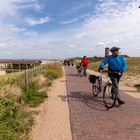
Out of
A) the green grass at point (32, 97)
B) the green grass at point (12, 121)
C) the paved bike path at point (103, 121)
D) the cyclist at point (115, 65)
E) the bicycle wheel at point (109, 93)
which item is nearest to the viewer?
the green grass at point (12, 121)

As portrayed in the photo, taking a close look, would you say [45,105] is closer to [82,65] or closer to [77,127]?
[77,127]

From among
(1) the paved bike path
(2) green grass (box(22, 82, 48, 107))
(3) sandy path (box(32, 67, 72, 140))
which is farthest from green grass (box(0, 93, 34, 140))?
(2) green grass (box(22, 82, 48, 107))

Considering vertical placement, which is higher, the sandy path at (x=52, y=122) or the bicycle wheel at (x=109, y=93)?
the bicycle wheel at (x=109, y=93)

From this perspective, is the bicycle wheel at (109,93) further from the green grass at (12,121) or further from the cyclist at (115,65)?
the green grass at (12,121)

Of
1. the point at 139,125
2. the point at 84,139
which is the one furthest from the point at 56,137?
the point at 139,125

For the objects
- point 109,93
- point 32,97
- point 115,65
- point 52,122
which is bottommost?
point 52,122

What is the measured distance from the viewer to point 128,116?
6930 millimetres

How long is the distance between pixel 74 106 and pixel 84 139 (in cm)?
326

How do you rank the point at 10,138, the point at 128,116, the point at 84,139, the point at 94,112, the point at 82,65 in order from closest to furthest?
the point at 10,138 < the point at 84,139 < the point at 128,116 < the point at 94,112 < the point at 82,65

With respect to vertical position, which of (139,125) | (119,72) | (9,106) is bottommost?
(139,125)

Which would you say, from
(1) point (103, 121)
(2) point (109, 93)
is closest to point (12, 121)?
(1) point (103, 121)

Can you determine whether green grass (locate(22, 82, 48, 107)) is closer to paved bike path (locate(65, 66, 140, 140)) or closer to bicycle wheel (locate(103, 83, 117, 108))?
paved bike path (locate(65, 66, 140, 140))

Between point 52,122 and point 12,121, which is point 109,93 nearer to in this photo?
point 52,122

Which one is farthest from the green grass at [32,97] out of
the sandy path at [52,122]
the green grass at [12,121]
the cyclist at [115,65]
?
the cyclist at [115,65]
